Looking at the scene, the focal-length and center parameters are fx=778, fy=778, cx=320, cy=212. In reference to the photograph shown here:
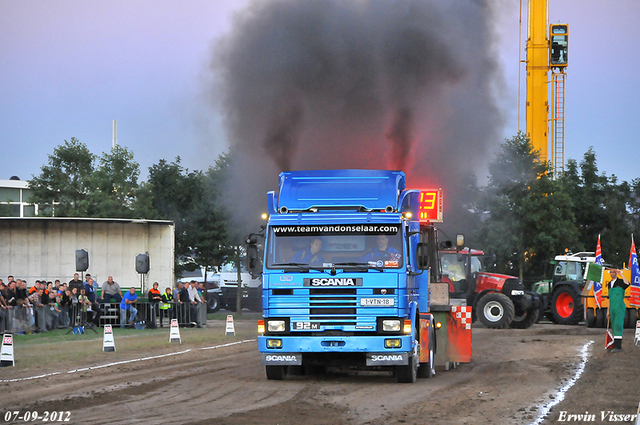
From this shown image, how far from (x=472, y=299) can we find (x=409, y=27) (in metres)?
9.56

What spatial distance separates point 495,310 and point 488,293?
2.13 ft

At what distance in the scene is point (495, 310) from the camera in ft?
87.1

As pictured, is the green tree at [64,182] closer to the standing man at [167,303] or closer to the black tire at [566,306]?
the standing man at [167,303]

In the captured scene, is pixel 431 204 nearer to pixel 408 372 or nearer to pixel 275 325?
pixel 408 372

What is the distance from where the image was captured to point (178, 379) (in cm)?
1280

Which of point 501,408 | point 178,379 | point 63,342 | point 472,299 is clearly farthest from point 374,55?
point 501,408

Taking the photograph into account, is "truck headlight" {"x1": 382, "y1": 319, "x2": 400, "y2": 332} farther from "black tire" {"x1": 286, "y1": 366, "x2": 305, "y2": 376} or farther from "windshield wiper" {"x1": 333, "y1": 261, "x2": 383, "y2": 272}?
"black tire" {"x1": 286, "y1": 366, "x2": 305, "y2": 376}

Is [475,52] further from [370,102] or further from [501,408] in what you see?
[501,408]

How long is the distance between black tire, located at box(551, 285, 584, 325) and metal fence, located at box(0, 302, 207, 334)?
13219mm

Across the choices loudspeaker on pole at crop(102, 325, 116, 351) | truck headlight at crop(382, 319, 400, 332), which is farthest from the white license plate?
loudspeaker on pole at crop(102, 325, 116, 351)

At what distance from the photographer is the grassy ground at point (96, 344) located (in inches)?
631

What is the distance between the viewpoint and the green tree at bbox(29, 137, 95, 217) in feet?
133

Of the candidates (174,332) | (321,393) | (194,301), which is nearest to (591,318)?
(194,301)

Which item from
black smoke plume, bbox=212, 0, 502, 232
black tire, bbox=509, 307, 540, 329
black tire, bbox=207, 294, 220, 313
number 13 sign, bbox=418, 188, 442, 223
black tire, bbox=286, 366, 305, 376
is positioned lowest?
black tire, bbox=207, 294, 220, 313
